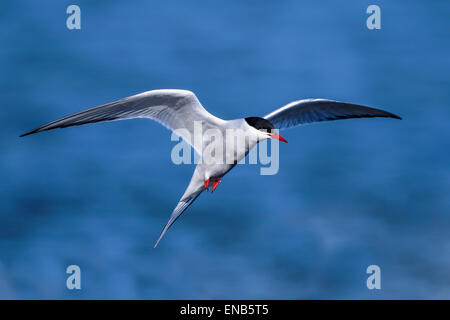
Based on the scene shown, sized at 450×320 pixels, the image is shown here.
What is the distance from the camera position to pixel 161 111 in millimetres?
9586

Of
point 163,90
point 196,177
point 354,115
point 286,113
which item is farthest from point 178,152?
point 354,115

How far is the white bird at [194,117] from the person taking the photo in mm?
8781

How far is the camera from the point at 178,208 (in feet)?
32.8

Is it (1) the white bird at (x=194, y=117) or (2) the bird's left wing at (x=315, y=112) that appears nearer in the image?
(1) the white bird at (x=194, y=117)

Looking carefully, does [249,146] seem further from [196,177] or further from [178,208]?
[178,208]

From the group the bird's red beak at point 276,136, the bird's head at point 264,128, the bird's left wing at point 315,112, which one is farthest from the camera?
the bird's left wing at point 315,112

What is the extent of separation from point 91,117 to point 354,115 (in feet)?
16.6

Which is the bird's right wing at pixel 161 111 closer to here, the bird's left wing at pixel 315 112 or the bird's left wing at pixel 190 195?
the bird's left wing at pixel 190 195

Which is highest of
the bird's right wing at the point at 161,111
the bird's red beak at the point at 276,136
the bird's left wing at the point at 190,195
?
the bird's right wing at the point at 161,111

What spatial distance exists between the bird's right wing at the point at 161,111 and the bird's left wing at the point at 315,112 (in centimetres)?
158

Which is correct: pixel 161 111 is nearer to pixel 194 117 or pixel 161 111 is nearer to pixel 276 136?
pixel 194 117

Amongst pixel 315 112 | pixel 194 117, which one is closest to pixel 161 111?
pixel 194 117

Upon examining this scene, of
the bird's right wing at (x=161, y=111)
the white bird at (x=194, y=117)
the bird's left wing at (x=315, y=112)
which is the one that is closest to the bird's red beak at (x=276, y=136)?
the white bird at (x=194, y=117)

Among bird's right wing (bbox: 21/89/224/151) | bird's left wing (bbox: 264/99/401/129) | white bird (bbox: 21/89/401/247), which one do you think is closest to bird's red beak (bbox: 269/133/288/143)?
white bird (bbox: 21/89/401/247)
